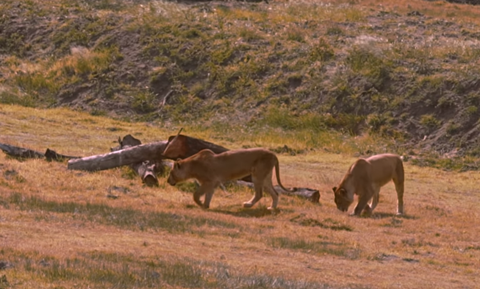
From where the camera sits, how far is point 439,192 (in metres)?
23.9

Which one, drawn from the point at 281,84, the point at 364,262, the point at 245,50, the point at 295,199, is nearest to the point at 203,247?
the point at 364,262

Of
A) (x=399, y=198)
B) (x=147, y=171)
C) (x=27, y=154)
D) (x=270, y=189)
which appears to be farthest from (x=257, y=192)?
(x=27, y=154)

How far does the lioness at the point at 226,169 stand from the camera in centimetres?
1756

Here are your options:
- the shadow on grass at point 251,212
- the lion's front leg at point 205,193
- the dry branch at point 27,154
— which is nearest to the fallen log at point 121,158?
the dry branch at point 27,154

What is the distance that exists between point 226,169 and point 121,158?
3286mm

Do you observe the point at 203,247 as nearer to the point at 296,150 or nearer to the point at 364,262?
the point at 364,262

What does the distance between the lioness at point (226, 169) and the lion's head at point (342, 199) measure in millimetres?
1345

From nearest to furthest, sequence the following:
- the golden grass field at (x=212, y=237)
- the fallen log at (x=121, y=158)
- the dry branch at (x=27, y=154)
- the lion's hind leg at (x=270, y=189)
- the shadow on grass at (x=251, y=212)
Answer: the golden grass field at (x=212, y=237) → the shadow on grass at (x=251, y=212) → the lion's hind leg at (x=270, y=189) → the fallen log at (x=121, y=158) → the dry branch at (x=27, y=154)

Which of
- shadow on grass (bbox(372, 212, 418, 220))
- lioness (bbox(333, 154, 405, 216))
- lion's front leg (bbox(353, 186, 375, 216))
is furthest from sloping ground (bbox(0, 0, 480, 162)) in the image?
lion's front leg (bbox(353, 186, 375, 216))

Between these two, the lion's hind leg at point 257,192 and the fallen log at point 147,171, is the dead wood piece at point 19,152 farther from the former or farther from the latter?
the lion's hind leg at point 257,192

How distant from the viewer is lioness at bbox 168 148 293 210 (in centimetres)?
1756

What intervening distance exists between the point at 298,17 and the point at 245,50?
6.49 metres

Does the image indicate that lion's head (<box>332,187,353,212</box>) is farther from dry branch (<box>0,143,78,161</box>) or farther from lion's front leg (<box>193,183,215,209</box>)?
dry branch (<box>0,143,78,161</box>)

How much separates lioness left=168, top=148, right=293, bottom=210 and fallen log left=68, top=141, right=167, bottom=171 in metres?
2.01
